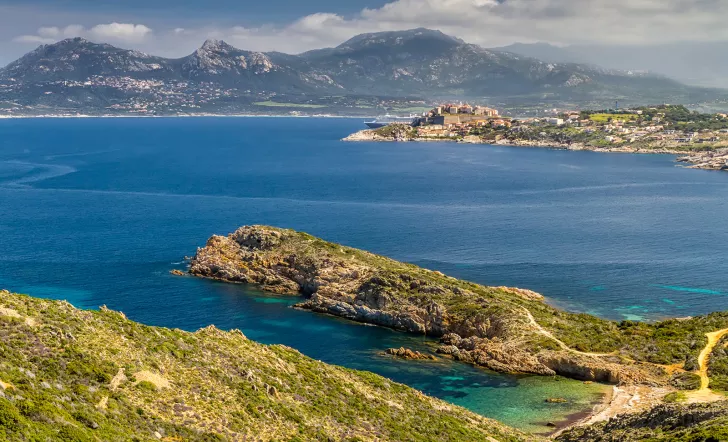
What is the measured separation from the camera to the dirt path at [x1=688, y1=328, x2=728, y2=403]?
43.8 meters

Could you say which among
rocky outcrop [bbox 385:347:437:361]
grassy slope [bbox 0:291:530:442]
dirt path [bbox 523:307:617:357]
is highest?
grassy slope [bbox 0:291:530:442]

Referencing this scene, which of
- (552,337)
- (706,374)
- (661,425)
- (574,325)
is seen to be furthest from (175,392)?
(574,325)

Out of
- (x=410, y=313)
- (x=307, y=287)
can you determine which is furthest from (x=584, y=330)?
(x=307, y=287)

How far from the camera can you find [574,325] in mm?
60000

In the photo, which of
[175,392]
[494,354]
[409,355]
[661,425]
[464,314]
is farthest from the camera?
[464,314]

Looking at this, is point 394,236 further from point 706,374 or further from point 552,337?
point 706,374

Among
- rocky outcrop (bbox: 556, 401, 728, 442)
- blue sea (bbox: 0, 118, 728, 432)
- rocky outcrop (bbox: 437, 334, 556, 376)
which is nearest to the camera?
rocky outcrop (bbox: 556, 401, 728, 442)

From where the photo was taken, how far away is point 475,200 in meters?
128

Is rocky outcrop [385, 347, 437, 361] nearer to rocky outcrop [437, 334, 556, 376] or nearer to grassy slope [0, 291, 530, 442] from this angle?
rocky outcrop [437, 334, 556, 376]

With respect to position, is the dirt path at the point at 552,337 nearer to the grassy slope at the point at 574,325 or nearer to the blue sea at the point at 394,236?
the grassy slope at the point at 574,325

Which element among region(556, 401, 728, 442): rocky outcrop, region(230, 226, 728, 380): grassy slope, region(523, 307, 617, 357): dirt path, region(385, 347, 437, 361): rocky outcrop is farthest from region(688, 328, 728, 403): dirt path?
region(385, 347, 437, 361): rocky outcrop

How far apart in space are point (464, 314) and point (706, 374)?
19232mm

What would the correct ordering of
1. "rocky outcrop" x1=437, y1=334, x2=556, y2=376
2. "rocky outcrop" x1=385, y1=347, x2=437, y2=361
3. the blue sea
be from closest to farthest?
"rocky outcrop" x1=437, y1=334, x2=556, y2=376
"rocky outcrop" x1=385, y1=347, x2=437, y2=361
the blue sea

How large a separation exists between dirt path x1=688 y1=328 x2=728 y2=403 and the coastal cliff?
1.77ft
